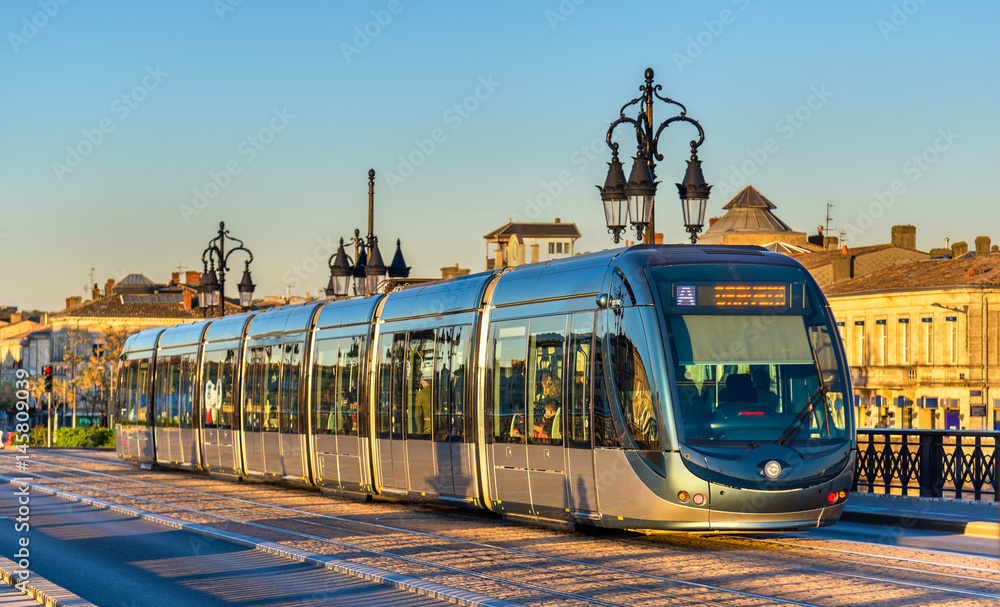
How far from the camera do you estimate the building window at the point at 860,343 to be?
73875 millimetres

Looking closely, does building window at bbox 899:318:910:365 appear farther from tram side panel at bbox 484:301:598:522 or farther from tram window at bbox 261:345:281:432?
tram side panel at bbox 484:301:598:522

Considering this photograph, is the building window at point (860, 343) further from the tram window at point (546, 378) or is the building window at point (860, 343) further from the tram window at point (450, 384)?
the tram window at point (546, 378)

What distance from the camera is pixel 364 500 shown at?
25.0 meters

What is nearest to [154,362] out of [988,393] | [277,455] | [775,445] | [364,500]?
[277,455]

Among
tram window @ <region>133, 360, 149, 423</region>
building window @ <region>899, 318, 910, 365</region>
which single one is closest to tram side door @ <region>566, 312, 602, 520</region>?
tram window @ <region>133, 360, 149, 423</region>

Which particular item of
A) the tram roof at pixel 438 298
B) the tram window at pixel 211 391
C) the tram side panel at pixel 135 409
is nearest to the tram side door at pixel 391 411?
the tram roof at pixel 438 298

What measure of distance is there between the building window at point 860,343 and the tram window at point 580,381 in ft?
193

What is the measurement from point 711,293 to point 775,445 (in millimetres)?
1889

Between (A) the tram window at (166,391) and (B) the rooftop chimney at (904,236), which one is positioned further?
(B) the rooftop chimney at (904,236)

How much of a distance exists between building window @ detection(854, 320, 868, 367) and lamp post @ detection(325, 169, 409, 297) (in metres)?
41.7

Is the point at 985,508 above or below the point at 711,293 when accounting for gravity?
below

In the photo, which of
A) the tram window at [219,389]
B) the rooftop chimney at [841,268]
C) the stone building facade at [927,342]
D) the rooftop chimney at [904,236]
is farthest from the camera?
the rooftop chimney at [904,236]

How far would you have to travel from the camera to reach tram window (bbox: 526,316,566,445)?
17.6 meters

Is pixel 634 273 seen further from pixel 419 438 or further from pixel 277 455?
pixel 277 455
